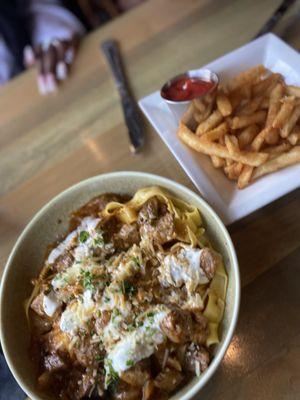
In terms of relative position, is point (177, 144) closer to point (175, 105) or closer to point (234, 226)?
point (175, 105)

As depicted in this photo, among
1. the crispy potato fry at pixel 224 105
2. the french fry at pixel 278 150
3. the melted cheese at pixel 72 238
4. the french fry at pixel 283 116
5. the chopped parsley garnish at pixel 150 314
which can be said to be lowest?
the french fry at pixel 278 150

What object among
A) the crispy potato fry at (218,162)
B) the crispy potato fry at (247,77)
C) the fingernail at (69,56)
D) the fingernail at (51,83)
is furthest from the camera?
the fingernail at (69,56)

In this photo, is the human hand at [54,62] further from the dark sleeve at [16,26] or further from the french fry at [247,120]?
the french fry at [247,120]

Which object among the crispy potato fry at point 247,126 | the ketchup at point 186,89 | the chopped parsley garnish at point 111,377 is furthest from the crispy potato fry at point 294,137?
the chopped parsley garnish at point 111,377

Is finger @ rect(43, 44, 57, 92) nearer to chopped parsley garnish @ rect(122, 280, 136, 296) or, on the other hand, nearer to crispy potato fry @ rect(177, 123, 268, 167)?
crispy potato fry @ rect(177, 123, 268, 167)

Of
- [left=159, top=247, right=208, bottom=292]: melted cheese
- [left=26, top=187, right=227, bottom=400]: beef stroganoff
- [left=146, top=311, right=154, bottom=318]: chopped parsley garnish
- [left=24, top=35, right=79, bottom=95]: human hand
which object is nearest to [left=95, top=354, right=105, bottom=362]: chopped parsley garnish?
[left=26, top=187, right=227, bottom=400]: beef stroganoff

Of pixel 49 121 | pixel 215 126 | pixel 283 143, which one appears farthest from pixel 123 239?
pixel 49 121

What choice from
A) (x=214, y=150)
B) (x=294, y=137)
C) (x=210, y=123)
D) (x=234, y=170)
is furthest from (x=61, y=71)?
(x=294, y=137)
